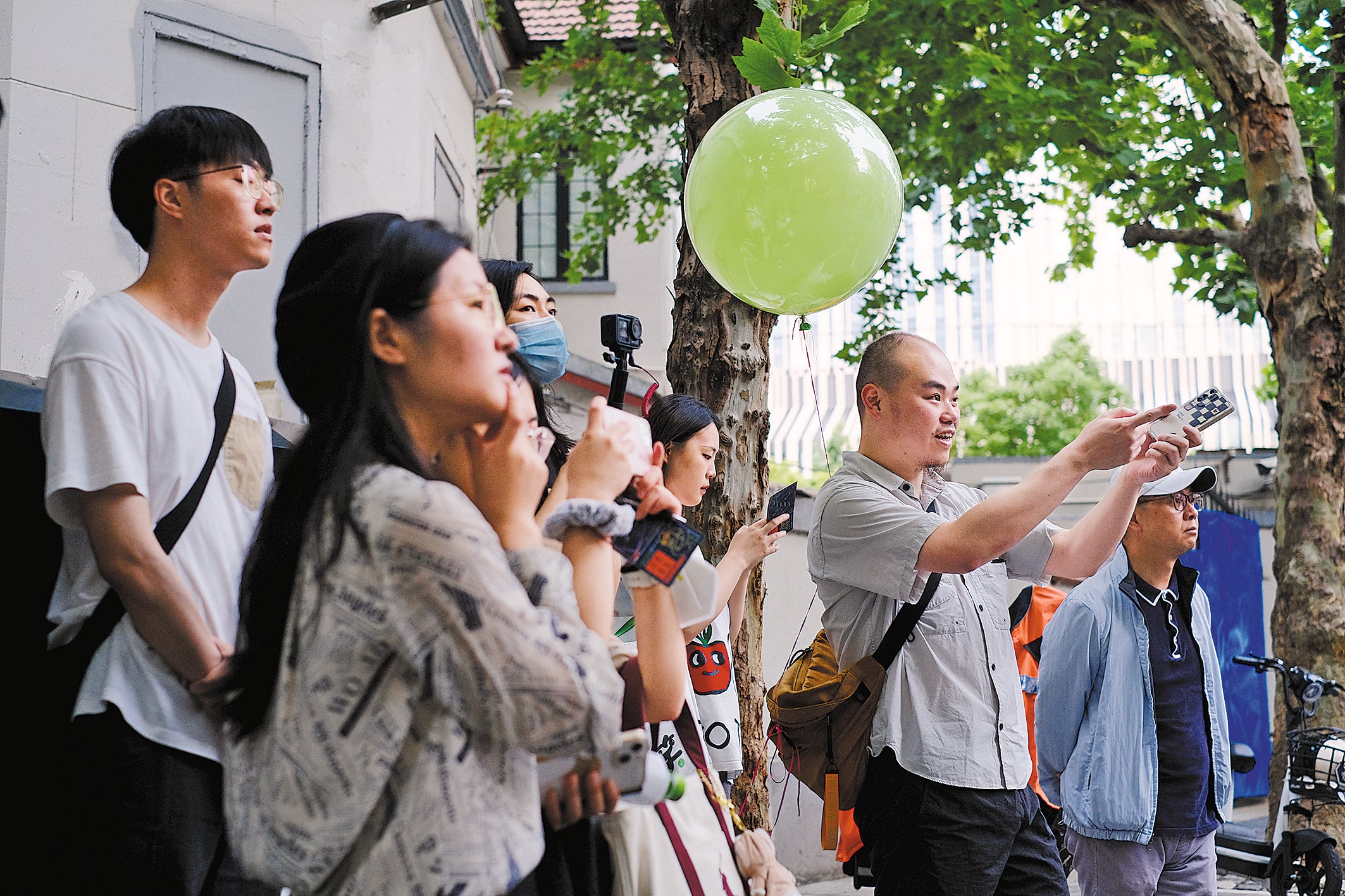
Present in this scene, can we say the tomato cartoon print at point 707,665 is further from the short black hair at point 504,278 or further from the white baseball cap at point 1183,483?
the white baseball cap at point 1183,483

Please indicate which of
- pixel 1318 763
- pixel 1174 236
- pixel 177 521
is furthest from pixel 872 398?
pixel 1174 236

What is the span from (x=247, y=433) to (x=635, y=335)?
2.75 ft

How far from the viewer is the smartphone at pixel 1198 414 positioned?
11.4ft

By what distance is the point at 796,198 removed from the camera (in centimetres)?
332

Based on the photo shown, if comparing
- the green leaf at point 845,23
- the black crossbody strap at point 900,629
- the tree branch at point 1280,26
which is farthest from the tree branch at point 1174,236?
the green leaf at point 845,23

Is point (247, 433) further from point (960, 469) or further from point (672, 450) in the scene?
point (960, 469)

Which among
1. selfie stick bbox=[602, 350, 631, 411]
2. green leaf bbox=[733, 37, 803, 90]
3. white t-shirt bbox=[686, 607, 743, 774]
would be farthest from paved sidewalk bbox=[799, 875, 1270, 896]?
selfie stick bbox=[602, 350, 631, 411]

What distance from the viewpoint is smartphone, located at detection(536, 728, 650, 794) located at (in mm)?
1779

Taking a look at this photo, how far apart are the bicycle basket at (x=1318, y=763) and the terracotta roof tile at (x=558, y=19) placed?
Answer: 12597 mm

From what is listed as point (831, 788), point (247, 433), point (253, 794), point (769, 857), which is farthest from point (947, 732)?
point (253, 794)

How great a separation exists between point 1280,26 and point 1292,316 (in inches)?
74.3

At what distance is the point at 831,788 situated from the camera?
3432 mm

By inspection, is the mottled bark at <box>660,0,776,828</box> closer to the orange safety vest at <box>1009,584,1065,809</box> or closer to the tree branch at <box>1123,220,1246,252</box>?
the orange safety vest at <box>1009,584,1065,809</box>

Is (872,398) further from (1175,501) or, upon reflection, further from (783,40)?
(1175,501)
